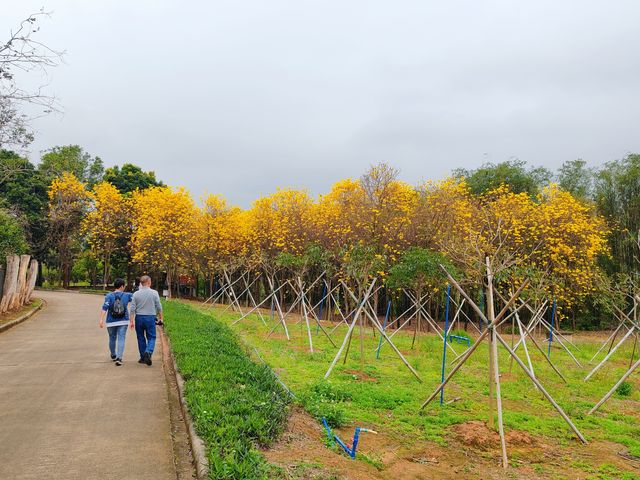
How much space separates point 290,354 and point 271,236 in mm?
16579

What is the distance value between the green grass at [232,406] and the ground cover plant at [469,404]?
0.79m

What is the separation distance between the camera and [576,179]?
30.8m

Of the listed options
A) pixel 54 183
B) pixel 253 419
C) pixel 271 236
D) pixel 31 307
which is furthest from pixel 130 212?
pixel 253 419

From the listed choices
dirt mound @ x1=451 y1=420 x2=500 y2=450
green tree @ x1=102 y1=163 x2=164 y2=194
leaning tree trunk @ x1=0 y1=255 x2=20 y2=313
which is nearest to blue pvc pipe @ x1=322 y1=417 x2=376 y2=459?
dirt mound @ x1=451 y1=420 x2=500 y2=450

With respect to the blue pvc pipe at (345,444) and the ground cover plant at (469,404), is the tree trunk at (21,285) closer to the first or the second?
the ground cover plant at (469,404)

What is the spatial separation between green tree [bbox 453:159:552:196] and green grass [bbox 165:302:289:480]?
2418 cm

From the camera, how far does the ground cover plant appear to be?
20.4ft

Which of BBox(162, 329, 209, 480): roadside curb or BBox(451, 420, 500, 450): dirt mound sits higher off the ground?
BBox(162, 329, 209, 480): roadside curb

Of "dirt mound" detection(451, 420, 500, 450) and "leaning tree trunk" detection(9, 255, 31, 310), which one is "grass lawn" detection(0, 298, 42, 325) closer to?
"leaning tree trunk" detection(9, 255, 31, 310)

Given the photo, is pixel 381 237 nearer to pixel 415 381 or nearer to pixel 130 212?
pixel 415 381

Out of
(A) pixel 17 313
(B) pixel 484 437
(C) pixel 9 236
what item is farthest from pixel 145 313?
(C) pixel 9 236

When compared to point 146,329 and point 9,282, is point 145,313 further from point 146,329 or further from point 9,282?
point 9,282

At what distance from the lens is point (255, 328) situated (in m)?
18.4

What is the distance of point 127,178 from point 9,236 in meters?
25.6
